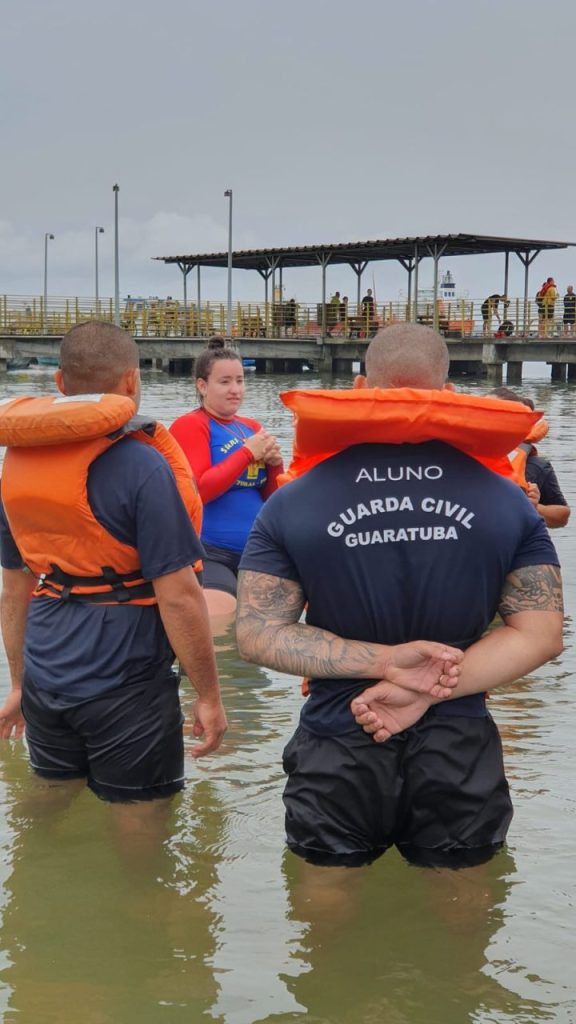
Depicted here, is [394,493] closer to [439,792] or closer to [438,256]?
[439,792]

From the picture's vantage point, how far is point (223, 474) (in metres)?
6.16

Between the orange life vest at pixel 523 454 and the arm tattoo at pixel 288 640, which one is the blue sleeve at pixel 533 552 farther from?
the orange life vest at pixel 523 454

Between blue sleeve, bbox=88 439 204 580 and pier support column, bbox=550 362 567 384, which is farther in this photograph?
pier support column, bbox=550 362 567 384

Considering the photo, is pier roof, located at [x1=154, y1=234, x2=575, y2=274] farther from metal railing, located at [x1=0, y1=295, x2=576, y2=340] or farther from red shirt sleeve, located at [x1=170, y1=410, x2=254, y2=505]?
red shirt sleeve, located at [x1=170, y1=410, x2=254, y2=505]

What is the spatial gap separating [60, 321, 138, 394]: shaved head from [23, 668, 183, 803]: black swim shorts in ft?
2.65

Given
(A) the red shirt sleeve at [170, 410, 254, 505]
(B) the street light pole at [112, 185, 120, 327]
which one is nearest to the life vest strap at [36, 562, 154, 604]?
(A) the red shirt sleeve at [170, 410, 254, 505]

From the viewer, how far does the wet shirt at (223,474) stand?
6180 millimetres

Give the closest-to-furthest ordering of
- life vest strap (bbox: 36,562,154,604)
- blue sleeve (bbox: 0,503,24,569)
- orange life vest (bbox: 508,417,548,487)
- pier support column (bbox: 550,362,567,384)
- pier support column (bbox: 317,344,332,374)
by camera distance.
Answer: life vest strap (bbox: 36,562,154,604) < blue sleeve (bbox: 0,503,24,569) < orange life vest (bbox: 508,417,548,487) < pier support column (bbox: 550,362,567,384) < pier support column (bbox: 317,344,332,374)

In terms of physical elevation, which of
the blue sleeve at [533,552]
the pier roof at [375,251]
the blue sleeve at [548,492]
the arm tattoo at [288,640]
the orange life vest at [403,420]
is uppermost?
the pier roof at [375,251]

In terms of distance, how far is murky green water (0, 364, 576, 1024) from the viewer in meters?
3.03

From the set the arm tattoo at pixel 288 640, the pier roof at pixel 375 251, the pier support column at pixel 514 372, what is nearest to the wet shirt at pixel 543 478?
the arm tattoo at pixel 288 640

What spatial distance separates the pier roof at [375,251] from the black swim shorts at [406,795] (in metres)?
33.3

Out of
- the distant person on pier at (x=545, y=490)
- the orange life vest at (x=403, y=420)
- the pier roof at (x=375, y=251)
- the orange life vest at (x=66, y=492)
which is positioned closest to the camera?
the orange life vest at (x=403, y=420)

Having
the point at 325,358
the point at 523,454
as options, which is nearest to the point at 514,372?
the point at 325,358
